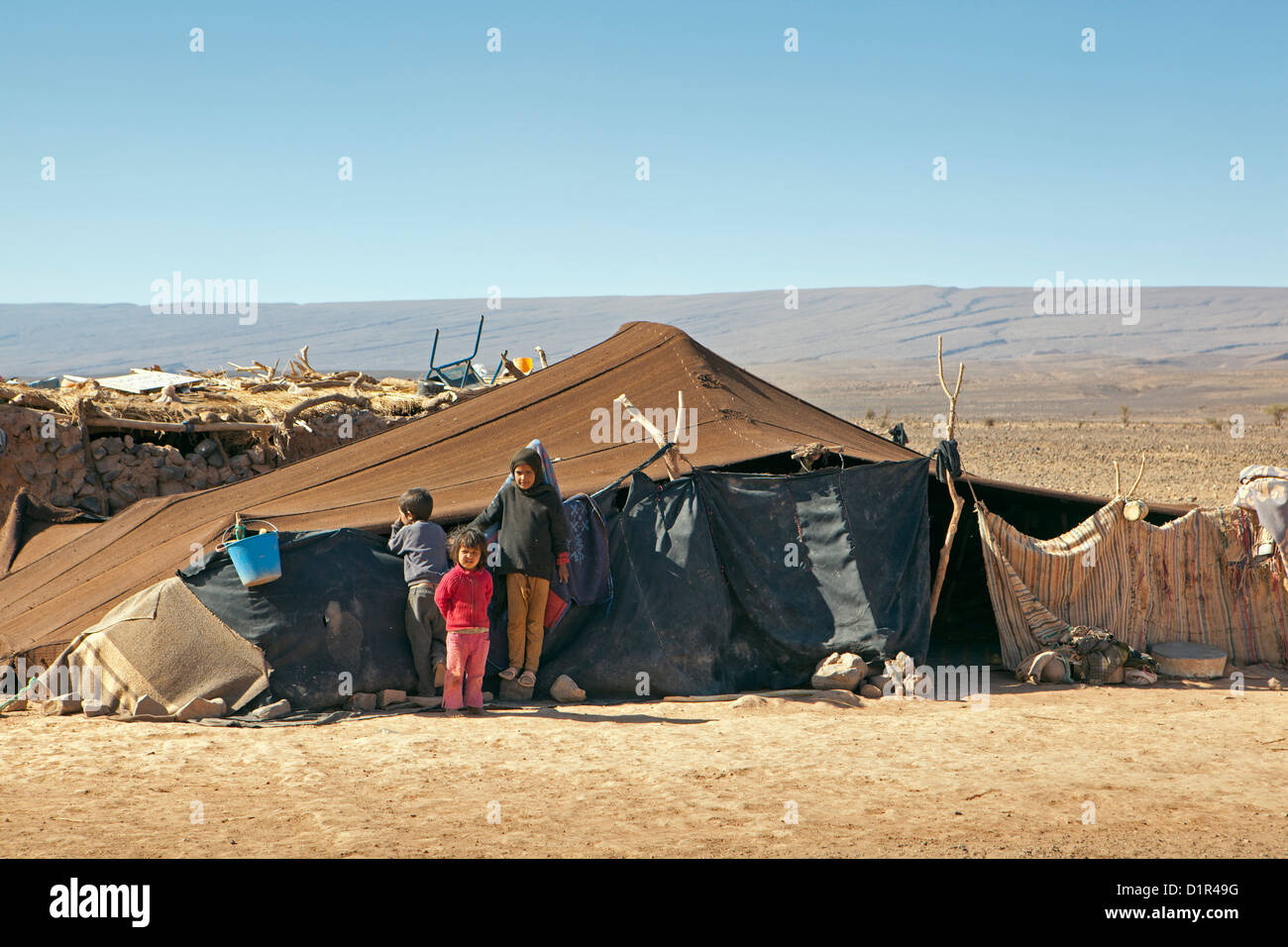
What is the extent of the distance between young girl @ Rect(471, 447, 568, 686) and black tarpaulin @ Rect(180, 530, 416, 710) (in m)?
0.65

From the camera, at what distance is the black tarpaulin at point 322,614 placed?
21.7ft

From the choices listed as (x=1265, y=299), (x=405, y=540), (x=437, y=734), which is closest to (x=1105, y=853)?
(x=437, y=734)

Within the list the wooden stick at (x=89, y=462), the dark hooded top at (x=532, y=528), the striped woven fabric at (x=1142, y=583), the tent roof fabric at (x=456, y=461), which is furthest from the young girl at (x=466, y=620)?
the wooden stick at (x=89, y=462)

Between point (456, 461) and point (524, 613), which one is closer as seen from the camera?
point (524, 613)

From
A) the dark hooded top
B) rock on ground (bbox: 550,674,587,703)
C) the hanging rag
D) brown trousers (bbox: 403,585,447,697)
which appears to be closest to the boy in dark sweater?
brown trousers (bbox: 403,585,447,697)

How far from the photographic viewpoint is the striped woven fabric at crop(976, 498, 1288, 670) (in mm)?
8312

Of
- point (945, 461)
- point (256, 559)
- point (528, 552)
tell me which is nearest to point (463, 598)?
point (528, 552)

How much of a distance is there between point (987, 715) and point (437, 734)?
3.25m

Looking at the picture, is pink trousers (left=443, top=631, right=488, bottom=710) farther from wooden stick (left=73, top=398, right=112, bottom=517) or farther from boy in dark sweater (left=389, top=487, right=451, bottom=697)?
wooden stick (left=73, top=398, right=112, bottom=517)

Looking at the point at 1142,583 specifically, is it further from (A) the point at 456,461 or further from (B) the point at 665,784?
(A) the point at 456,461

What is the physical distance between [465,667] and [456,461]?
258cm

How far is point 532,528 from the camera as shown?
711 cm

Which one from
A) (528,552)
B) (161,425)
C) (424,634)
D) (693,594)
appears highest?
(161,425)

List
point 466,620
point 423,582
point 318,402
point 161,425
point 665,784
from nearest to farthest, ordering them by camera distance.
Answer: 1. point 665,784
2. point 466,620
3. point 423,582
4. point 161,425
5. point 318,402
